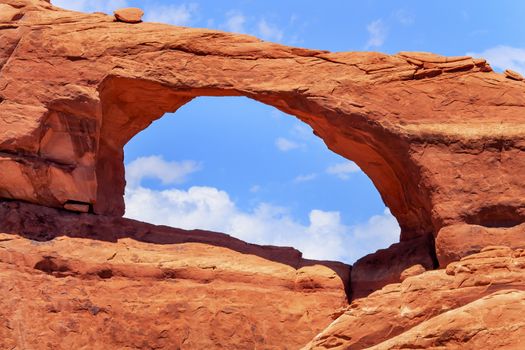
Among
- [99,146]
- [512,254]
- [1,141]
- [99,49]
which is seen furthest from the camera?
[99,146]

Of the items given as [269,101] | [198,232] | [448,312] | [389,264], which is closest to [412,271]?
[389,264]

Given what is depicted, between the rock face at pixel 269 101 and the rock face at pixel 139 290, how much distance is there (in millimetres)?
695

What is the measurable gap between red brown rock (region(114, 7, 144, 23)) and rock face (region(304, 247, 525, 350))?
22.7 feet

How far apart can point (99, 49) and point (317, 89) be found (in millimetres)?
3623

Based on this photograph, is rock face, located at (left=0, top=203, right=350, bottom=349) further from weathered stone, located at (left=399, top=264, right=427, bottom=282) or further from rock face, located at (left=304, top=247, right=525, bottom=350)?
rock face, located at (left=304, top=247, right=525, bottom=350)

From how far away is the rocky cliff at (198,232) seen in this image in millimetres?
13141

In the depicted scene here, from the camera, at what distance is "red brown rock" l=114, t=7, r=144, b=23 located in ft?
49.5

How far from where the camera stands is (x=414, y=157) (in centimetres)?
1403

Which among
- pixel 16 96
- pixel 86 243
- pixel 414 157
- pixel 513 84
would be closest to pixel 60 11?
pixel 16 96

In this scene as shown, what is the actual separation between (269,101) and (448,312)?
5.94 metres

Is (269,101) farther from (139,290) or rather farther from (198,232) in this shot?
(139,290)

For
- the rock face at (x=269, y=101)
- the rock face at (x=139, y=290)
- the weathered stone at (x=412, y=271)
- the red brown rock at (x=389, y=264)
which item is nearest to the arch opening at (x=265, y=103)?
the rock face at (x=269, y=101)

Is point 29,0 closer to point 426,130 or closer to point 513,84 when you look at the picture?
point 426,130

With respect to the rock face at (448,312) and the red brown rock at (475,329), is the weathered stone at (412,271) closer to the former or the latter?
the rock face at (448,312)
